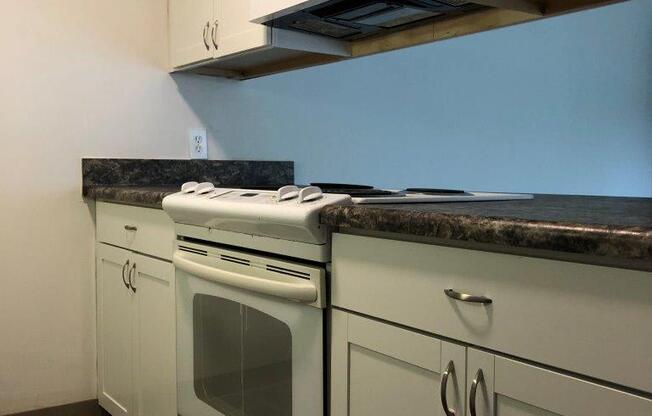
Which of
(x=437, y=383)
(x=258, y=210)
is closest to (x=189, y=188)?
(x=258, y=210)

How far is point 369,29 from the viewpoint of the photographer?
1884 millimetres

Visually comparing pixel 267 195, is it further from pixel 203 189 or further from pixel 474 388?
pixel 474 388

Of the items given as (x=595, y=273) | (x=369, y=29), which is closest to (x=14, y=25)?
(x=369, y=29)

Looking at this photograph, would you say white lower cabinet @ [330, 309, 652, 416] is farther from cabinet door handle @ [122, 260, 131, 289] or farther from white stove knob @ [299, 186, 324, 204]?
cabinet door handle @ [122, 260, 131, 289]

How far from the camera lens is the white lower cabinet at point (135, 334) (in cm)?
182

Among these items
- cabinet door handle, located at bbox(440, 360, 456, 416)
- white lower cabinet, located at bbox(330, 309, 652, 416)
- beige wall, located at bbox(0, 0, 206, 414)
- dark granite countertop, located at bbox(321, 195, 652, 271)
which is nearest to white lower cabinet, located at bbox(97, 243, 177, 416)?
beige wall, located at bbox(0, 0, 206, 414)

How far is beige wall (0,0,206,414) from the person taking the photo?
2.09 meters

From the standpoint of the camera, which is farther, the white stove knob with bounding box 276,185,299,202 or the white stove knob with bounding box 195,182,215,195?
the white stove knob with bounding box 195,182,215,195

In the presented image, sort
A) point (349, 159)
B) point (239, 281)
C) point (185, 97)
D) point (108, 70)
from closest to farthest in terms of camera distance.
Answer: point (239, 281) < point (108, 70) < point (185, 97) < point (349, 159)

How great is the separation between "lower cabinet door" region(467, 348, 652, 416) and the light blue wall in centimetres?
176

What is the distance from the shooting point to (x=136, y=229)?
1.95 m

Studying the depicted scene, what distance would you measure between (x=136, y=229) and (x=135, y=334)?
34 centimetres

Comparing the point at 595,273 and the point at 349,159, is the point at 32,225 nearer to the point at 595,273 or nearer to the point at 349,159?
the point at 349,159

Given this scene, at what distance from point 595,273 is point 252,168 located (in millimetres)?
1886
